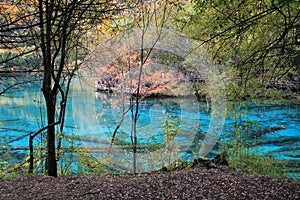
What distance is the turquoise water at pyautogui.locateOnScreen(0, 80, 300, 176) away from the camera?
20.6ft

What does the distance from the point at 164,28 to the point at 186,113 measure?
330 cm

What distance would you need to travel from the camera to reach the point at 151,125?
7.47 metres

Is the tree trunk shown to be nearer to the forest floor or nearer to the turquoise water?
the forest floor

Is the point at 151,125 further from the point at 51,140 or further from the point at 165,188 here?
the point at 165,188

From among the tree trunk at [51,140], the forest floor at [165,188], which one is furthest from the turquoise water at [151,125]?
the forest floor at [165,188]

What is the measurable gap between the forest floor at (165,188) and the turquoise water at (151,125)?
2437 mm

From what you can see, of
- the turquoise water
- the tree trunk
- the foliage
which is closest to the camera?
the foliage

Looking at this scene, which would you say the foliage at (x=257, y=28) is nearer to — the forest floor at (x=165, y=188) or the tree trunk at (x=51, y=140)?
the forest floor at (x=165, y=188)

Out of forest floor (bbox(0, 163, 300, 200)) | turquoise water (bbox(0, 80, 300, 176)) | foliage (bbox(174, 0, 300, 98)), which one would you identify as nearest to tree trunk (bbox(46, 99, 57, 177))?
forest floor (bbox(0, 163, 300, 200))

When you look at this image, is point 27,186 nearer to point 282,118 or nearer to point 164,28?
point 164,28

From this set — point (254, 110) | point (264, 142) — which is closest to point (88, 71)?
point (264, 142)

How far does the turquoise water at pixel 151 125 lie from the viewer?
627cm

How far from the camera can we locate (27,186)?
2479 millimetres

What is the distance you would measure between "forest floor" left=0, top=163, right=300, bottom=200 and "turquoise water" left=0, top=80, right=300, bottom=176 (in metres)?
2.44
